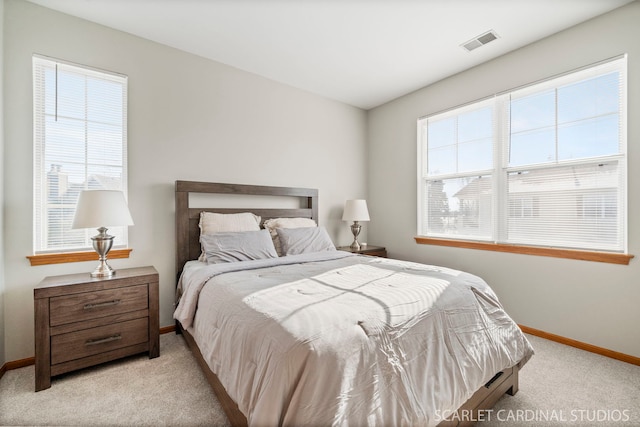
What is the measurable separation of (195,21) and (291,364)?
274 centimetres

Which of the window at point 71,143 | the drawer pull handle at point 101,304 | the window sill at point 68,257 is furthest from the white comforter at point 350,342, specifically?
the window at point 71,143

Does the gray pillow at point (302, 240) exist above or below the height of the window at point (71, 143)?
below

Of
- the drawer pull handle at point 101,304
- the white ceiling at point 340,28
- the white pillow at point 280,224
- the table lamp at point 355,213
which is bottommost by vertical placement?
the drawer pull handle at point 101,304

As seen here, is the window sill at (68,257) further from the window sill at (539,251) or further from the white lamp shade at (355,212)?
the window sill at (539,251)

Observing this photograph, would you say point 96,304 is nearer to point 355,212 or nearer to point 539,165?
point 355,212

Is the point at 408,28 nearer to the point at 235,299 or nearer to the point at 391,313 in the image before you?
the point at 391,313

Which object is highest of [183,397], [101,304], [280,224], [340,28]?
[340,28]

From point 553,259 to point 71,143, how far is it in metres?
4.34

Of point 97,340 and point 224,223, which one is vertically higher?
point 224,223

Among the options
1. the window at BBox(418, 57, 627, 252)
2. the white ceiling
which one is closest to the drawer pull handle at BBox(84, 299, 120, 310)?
the white ceiling

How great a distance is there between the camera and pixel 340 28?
2.48m

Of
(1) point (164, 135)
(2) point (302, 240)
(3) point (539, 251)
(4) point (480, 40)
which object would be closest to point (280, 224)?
(2) point (302, 240)

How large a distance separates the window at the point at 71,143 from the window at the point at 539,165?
11.4 feet

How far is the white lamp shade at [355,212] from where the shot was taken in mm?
3820
